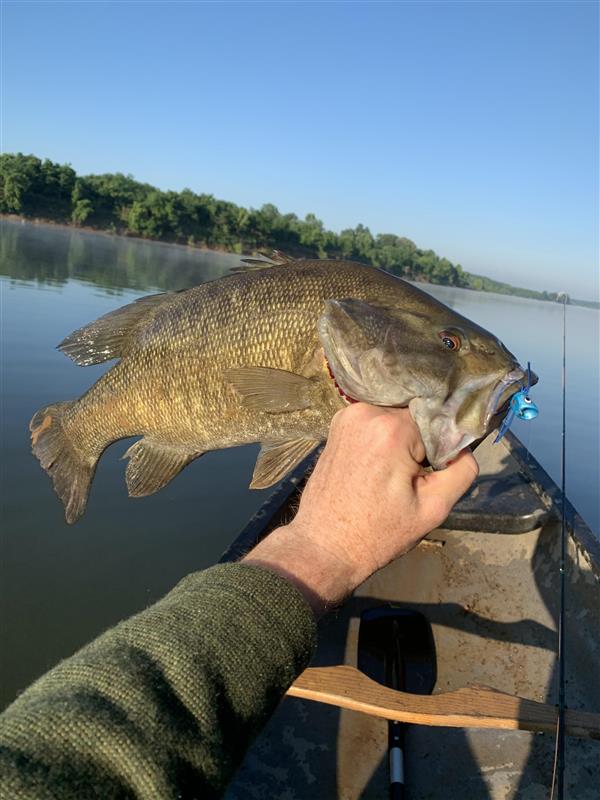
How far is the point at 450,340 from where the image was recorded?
2.40m

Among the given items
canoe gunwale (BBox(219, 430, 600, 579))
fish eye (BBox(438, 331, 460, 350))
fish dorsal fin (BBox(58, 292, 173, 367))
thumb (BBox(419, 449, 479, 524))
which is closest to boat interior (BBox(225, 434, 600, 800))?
canoe gunwale (BBox(219, 430, 600, 579))

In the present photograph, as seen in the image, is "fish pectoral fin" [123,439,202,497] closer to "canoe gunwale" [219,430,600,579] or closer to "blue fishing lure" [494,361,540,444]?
"canoe gunwale" [219,430,600,579]

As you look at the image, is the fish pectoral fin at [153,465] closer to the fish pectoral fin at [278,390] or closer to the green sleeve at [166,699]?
the fish pectoral fin at [278,390]

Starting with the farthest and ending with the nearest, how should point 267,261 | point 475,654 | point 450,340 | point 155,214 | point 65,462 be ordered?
point 155,214
point 475,654
point 65,462
point 267,261
point 450,340

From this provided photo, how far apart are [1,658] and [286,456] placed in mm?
3369

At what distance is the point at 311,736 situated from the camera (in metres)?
3.46

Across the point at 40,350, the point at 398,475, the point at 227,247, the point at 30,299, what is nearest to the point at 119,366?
the point at 398,475

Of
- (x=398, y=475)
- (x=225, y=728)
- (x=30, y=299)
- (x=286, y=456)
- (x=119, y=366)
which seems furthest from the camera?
(x=30, y=299)

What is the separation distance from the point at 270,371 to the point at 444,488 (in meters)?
1.10

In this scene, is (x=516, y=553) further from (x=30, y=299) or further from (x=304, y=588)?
(x=30, y=299)

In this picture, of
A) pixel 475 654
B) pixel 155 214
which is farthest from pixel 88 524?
pixel 155 214

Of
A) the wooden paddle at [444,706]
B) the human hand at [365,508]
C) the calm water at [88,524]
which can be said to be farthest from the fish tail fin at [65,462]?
the human hand at [365,508]

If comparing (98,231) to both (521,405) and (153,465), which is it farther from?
(521,405)

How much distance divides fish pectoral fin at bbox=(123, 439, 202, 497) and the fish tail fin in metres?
0.35
